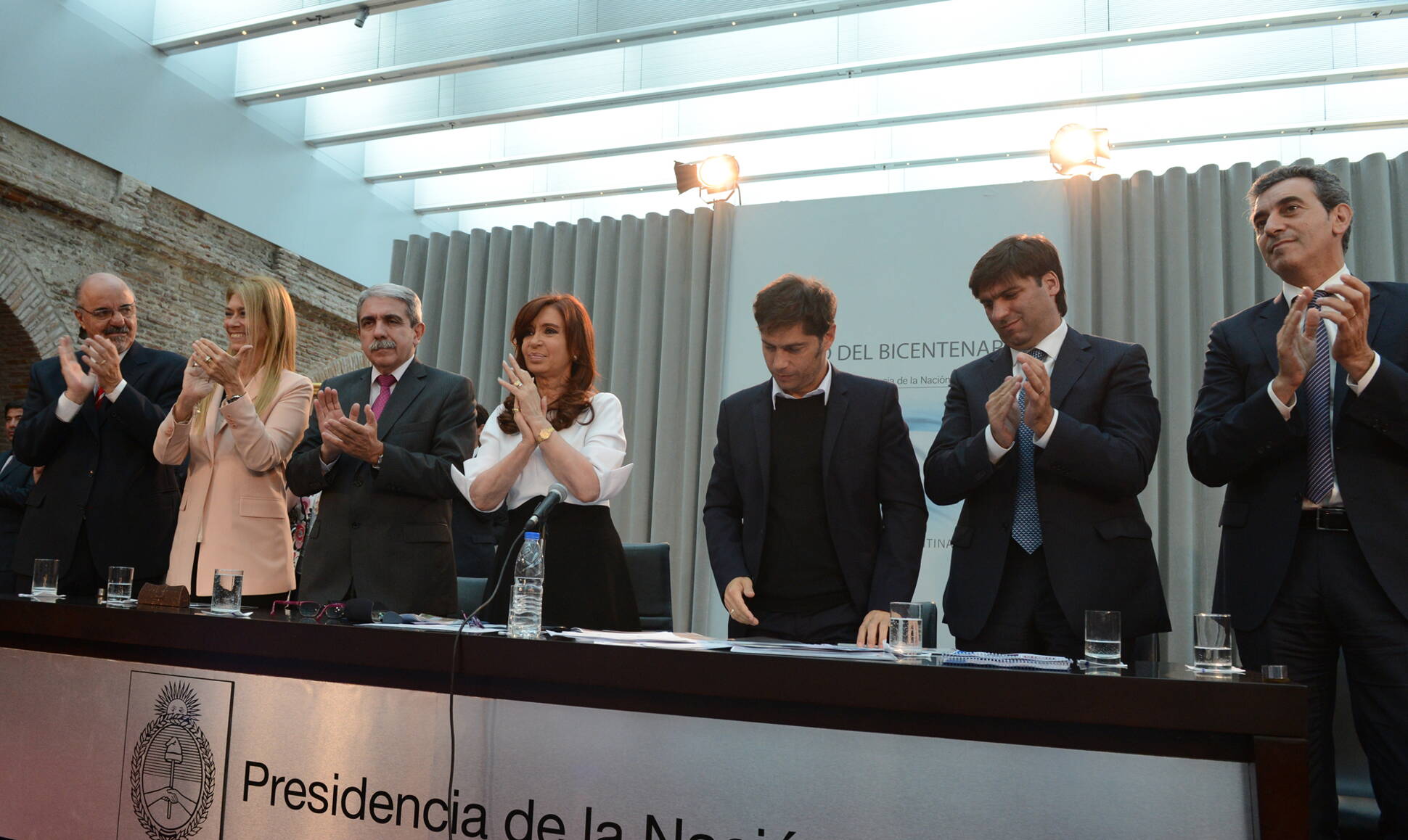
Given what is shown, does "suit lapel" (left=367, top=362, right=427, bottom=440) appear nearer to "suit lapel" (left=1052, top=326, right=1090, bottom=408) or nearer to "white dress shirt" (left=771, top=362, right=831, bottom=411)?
"white dress shirt" (left=771, top=362, right=831, bottom=411)

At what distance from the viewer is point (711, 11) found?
693 centimetres

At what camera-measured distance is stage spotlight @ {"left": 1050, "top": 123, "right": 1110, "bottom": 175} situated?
5625 mm

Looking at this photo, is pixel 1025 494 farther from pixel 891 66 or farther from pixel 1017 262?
pixel 891 66

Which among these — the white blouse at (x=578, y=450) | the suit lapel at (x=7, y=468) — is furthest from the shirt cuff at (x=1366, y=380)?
the suit lapel at (x=7, y=468)

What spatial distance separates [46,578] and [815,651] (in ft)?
6.37

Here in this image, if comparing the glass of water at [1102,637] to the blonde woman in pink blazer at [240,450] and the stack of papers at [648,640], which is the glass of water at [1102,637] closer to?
the stack of papers at [648,640]

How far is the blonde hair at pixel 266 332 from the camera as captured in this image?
9.87 ft

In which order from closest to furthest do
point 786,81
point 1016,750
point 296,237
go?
1. point 1016,750
2. point 786,81
3. point 296,237

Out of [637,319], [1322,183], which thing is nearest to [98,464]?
[1322,183]

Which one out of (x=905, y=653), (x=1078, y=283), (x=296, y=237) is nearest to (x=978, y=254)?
(x=1078, y=283)

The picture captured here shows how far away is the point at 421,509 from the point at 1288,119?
728cm

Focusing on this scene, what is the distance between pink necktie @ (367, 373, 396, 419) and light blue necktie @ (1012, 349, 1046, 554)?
180 cm

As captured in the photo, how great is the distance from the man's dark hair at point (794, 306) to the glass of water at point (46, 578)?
5.96 feet

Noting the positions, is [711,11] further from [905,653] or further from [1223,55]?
[905,653]
